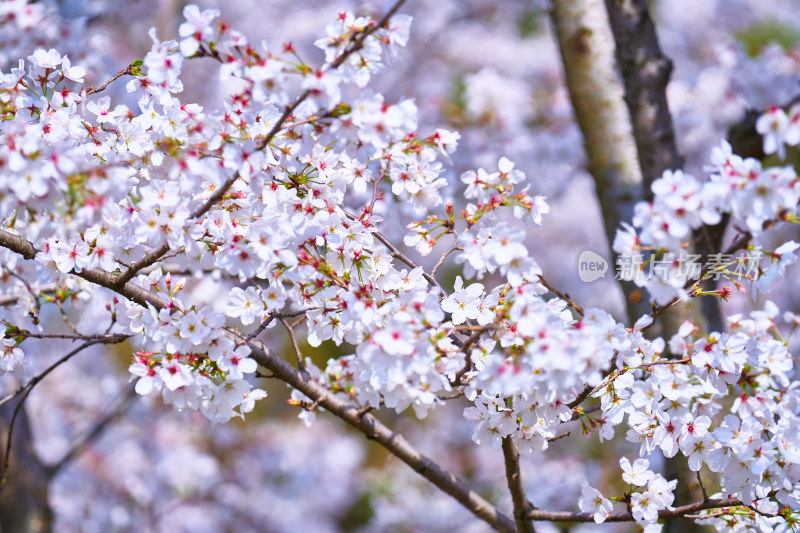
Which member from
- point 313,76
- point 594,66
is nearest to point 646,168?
point 594,66

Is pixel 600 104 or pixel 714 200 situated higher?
pixel 600 104

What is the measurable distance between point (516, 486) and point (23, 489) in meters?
2.00

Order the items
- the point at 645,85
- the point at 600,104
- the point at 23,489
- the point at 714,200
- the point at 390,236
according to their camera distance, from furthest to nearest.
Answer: the point at 23,489 → the point at 390,236 → the point at 600,104 → the point at 645,85 → the point at 714,200

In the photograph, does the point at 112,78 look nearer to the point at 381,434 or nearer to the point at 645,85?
the point at 381,434

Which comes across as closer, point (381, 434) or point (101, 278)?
point (101, 278)

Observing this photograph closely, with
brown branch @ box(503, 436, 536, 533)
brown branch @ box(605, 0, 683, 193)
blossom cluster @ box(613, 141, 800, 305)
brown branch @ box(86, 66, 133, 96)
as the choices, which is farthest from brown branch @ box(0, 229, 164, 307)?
brown branch @ box(605, 0, 683, 193)

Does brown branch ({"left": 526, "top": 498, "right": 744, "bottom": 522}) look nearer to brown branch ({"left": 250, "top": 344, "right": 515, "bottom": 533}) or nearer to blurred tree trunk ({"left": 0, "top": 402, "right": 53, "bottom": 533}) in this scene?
brown branch ({"left": 250, "top": 344, "right": 515, "bottom": 533})

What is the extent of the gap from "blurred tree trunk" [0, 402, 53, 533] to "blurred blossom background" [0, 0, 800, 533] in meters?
Result: 0.23

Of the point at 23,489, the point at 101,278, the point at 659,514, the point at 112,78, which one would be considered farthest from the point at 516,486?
the point at 23,489

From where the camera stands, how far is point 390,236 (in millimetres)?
2490

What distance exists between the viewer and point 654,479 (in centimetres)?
146

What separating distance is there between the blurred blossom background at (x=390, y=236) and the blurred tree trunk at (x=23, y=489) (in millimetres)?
227

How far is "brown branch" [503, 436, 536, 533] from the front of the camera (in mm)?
1581

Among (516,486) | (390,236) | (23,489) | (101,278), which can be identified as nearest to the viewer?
(101,278)
